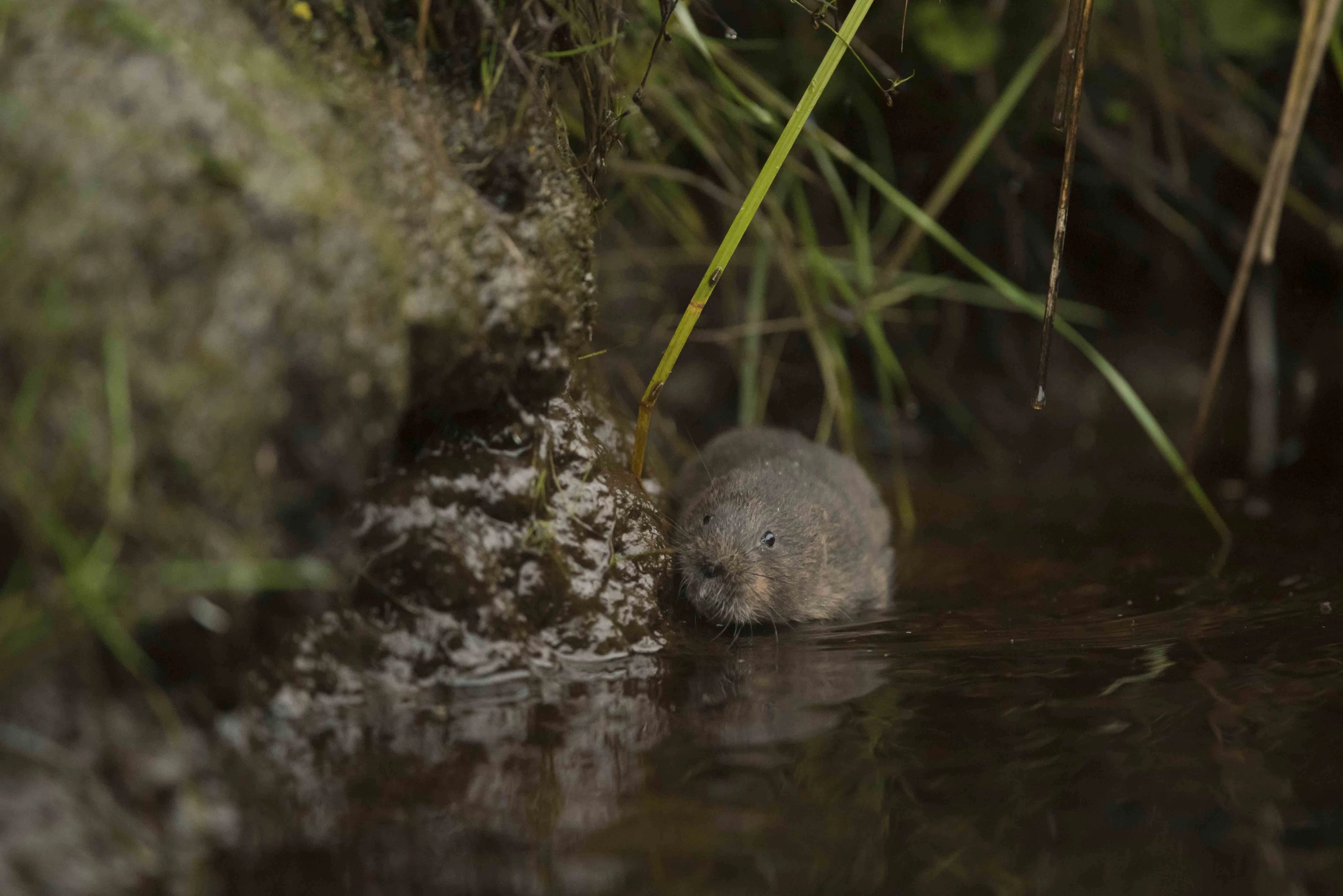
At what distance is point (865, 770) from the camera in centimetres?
224

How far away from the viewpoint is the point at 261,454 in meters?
2.09

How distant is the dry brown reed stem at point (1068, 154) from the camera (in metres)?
2.85

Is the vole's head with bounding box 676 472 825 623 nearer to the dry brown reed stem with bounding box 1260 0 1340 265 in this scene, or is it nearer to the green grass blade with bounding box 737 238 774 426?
the green grass blade with bounding box 737 238 774 426

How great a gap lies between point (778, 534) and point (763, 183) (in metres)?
1.30

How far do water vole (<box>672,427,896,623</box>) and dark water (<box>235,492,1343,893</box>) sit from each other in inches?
8.1

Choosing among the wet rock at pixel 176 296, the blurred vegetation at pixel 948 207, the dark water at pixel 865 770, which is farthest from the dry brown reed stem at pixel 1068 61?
the wet rock at pixel 176 296

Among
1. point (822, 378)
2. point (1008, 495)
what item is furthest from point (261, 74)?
point (822, 378)

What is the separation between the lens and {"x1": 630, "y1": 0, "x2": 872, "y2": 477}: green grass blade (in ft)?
9.30

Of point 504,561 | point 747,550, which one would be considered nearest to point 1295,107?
point 747,550

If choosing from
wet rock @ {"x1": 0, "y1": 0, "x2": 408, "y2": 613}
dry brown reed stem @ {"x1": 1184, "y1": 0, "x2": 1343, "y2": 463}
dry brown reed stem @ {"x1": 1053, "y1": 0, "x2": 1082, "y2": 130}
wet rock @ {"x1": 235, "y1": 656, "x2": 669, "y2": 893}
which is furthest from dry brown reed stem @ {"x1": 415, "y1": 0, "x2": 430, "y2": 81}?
dry brown reed stem @ {"x1": 1184, "y1": 0, "x2": 1343, "y2": 463}

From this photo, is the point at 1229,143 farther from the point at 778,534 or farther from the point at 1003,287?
the point at 778,534

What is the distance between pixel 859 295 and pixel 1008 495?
1.16 m

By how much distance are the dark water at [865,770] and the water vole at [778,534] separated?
0.21m

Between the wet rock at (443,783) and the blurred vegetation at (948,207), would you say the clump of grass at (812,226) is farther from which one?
the wet rock at (443,783)
